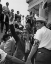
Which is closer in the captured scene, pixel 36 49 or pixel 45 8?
pixel 36 49

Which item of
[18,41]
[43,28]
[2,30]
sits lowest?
[18,41]

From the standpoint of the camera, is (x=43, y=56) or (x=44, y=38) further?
(x=44, y=38)

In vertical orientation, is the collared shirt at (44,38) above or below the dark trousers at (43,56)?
above

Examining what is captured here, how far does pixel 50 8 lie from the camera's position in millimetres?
7383

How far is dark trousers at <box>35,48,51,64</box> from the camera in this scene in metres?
4.93

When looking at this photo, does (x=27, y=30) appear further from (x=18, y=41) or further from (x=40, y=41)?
(x=40, y=41)

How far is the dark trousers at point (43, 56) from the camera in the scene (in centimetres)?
493

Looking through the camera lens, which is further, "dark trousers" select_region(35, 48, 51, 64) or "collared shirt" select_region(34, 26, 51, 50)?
"collared shirt" select_region(34, 26, 51, 50)

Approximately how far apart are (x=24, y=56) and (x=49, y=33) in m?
1.30

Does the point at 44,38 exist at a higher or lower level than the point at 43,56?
higher

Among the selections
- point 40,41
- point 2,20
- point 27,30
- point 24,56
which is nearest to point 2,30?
point 2,20

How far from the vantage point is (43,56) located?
16.2 feet

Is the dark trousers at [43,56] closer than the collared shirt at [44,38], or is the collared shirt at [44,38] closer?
the dark trousers at [43,56]

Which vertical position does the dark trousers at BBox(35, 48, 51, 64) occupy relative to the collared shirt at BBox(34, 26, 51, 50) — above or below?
below
